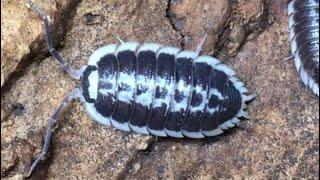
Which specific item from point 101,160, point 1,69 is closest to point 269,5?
point 101,160

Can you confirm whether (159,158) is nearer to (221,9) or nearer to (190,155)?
(190,155)

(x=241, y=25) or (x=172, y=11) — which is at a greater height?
(x=172, y=11)

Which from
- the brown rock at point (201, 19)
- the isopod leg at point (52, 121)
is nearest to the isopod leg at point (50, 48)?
the isopod leg at point (52, 121)

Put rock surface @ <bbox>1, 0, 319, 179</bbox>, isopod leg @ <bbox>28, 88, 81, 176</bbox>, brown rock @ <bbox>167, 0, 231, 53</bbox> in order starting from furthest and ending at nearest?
brown rock @ <bbox>167, 0, 231, 53</bbox> → rock surface @ <bbox>1, 0, 319, 179</bbox> → isopod leg @ <bbox>28, 88, 81, 176</bbox>

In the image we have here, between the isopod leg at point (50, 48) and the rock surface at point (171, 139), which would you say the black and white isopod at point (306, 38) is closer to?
the rock surface at point (171, 139)

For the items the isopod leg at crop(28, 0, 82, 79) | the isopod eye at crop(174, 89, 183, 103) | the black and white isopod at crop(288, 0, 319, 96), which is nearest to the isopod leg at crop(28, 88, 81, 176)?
the isopod leg at crop(28, 0, 82, 79)

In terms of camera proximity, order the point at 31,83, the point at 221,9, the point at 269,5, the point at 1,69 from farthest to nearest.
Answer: the point at 269,5 < the point at 221,9 < the point at 31,83 < the point at 1,69

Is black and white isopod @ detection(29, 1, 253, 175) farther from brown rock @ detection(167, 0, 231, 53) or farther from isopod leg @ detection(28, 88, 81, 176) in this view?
brown rock @ detection(167, 0, 231, 53)

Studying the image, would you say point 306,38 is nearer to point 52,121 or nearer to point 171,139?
point 171,139
